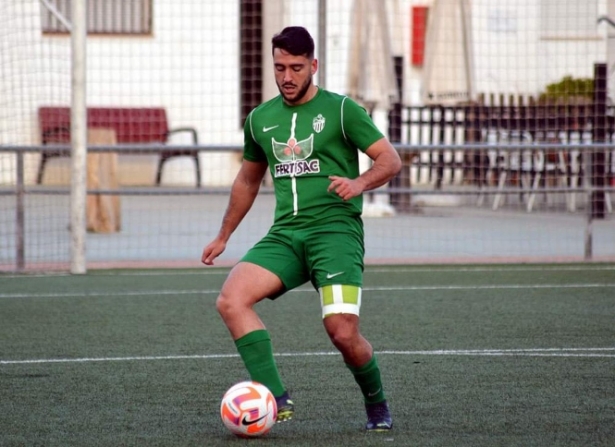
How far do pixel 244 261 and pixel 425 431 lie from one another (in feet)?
3.40

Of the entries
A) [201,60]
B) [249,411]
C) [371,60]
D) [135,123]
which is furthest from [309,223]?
[135,123]

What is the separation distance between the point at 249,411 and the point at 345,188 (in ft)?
3.18

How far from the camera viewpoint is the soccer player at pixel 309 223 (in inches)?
214

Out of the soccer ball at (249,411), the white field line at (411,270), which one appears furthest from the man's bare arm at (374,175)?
the white field line at (411,270)

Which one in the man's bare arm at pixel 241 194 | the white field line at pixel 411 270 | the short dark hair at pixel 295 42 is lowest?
the white field line at pixel 411 270

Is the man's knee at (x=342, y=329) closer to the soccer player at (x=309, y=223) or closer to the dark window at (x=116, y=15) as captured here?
the soccer player at (x=309, y=223)

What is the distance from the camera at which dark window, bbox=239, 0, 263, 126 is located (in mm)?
19922

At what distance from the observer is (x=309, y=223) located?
5.54 metres

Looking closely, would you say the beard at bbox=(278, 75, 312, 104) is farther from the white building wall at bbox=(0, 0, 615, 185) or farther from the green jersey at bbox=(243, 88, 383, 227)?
the white building wall at bbox=(0, 0, 615, 185)

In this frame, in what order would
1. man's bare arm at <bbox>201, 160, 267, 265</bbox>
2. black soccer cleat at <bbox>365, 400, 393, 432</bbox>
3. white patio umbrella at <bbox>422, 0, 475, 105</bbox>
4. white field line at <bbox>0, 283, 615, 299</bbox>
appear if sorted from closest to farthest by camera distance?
black soccer cleat at <bbox>365, 400, 393, 432</bbox> < man's bare arm at <bbox>201, 160, 267, 265</bbox> < white field line at <bbox>0, 283, 615, 299</bbox> < white patio umbrella at <bbox>422, 0, 475, 105</bbox>

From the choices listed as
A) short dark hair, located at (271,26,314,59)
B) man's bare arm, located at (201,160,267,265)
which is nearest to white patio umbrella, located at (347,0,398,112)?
man's bare arm, located at (201,160,267,265)

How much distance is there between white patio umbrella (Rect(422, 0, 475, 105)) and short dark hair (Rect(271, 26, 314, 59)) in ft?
38.4

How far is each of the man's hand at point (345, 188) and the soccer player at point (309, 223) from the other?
7 centimetres

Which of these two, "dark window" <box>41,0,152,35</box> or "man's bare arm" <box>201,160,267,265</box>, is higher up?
"dark window" <box>41,0,152,35</box>
